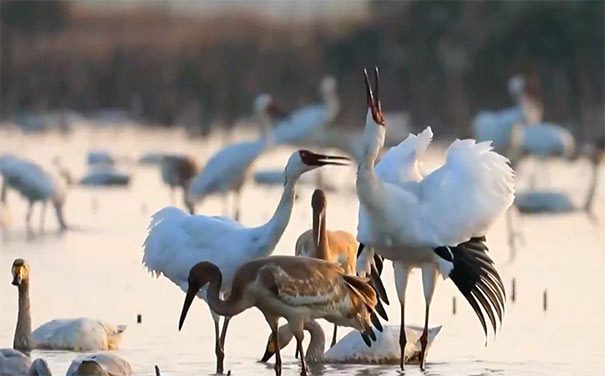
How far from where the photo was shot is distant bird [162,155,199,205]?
16.9 metres

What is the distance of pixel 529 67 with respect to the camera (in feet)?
85.7

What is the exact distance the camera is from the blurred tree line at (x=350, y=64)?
26.5m

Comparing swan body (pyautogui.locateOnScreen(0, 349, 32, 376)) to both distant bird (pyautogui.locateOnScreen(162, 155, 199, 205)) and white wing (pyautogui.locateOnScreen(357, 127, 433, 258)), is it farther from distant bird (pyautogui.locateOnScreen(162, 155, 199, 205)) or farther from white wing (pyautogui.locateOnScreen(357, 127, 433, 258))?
distant bird (pyautogui.locateOnScreen(162, 155, 199, 205))

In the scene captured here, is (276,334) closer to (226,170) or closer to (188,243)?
(188,243)

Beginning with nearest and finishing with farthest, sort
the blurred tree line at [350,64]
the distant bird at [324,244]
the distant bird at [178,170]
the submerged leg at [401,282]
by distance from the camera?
the submerged leg at [401,282] < the distant bird at [324,244] < the distant bird at [178,170] < the blurred tree line at [350,64]

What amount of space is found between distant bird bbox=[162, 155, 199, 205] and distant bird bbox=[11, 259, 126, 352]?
7693mm

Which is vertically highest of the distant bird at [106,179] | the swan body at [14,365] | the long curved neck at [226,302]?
the distant bird at [106,179]

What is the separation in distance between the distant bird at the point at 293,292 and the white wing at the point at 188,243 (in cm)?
51

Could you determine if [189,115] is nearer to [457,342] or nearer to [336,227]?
[336,227]

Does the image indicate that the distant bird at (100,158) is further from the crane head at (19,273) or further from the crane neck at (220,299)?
the crane neck at (220,299)

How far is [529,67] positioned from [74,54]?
10.0m

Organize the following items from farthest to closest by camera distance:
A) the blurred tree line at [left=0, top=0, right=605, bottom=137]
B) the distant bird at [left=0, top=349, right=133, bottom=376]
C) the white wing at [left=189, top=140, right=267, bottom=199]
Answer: the blurred tree line at [left=0, top=0, right=605, bottom=137] < the white wing at [left=189, top=140, right=267, bottom=199] < the distant bird at [left=0, top=349, right=133, bottom=376]

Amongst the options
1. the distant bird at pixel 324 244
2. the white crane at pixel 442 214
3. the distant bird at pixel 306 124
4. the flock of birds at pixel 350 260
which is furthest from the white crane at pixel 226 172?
the white crane at pixel 442 214

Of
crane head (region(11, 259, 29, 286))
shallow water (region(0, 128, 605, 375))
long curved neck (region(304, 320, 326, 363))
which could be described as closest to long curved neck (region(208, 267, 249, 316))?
shallow water (region(0, 128, 605, 375))
